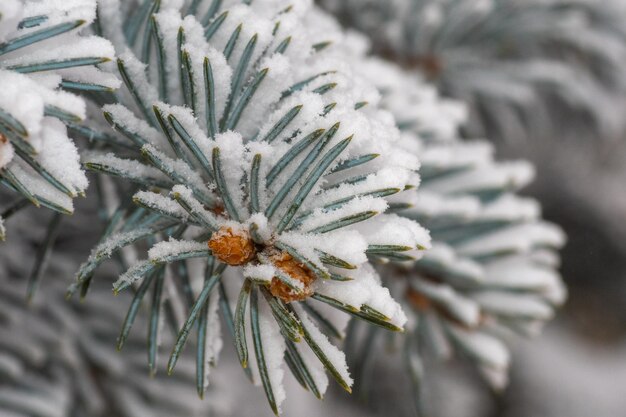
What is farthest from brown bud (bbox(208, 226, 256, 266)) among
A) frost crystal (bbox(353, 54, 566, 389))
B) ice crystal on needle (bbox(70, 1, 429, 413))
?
frost crystal (bbox(353, 54, 566, 389))

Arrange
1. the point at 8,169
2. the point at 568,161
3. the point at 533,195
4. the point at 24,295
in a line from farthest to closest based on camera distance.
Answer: the point at 533,195, the point at 568,161, the point at 24,295, the point at 8,169

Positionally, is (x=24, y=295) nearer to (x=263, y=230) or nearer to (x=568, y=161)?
(x=263, y=230)

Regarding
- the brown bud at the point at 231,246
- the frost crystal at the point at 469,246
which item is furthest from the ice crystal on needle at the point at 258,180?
the frost crystal at the point at 469,246

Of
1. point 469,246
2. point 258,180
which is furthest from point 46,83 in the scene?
point 469,246

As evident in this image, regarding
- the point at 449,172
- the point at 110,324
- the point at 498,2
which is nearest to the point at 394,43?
the point at 498,2

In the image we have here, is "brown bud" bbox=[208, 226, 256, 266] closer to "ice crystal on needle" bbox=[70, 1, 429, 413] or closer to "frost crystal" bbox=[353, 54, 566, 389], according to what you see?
"ice crystal on needle" bbox=[70, 1, 429, 413]

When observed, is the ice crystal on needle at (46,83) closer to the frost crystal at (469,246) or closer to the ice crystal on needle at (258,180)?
the ice crystal on needle at (258,180)
